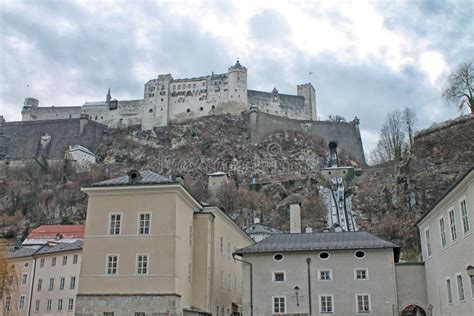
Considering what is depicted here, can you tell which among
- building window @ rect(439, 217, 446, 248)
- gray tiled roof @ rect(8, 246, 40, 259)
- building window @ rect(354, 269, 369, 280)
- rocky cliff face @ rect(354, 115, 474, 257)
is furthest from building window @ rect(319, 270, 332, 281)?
gray tiled roof @ rect(8, 246, 40, 259)

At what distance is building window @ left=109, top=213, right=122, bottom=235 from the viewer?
25875mm

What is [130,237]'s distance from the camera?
25531mm

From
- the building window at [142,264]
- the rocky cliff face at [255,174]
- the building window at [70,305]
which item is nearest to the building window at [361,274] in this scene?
the building window at [142,264]

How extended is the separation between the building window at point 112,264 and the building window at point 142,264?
3.64 ft

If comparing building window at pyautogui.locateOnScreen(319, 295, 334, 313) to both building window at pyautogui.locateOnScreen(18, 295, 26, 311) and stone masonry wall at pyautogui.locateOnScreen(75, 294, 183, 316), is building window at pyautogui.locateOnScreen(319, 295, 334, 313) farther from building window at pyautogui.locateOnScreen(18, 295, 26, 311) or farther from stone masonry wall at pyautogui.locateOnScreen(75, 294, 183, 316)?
building window at pyautogui.locateOnScreen(18, 295, 26, 311)

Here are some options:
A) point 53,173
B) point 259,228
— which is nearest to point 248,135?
point 53,173

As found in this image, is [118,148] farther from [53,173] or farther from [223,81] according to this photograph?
[223,81]

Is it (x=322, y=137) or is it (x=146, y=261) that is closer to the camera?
(x=146, y=261)

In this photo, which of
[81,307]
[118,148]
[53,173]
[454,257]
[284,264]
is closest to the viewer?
[454,257]

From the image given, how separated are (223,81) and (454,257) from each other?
8503 centimetres

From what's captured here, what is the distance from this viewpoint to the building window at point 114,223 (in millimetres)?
25875

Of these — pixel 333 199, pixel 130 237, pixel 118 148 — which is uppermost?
pixel 118 148

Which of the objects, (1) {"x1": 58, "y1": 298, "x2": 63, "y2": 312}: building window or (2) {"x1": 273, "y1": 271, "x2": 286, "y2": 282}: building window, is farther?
(1) {"x1": 58, "y1": 298, "x2": 63, "y2": 312}: building window

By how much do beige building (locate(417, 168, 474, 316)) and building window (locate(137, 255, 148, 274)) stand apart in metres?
13.1
